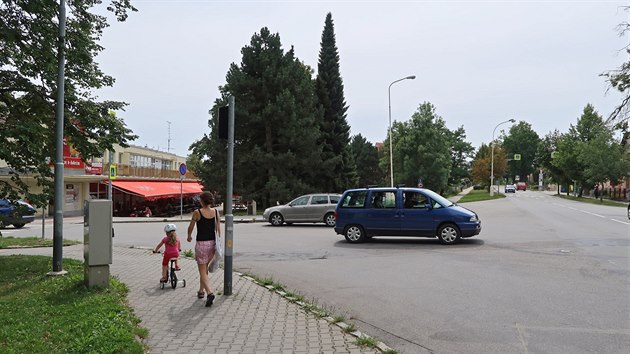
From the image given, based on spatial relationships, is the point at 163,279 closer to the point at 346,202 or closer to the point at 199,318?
the point at 199,318

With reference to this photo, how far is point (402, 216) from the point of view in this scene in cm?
1461

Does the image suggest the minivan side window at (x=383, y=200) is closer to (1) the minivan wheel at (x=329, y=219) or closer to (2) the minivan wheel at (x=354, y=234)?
(2) the minivan wheel at (x=354, y=234)

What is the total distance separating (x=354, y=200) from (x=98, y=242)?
899 centimetres

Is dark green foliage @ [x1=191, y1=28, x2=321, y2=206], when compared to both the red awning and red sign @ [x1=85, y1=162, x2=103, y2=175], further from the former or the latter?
red sign @ [x1=85, y1=162, x2=103, y2=175]

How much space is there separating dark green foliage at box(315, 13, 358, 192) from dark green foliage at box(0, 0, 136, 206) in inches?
1206

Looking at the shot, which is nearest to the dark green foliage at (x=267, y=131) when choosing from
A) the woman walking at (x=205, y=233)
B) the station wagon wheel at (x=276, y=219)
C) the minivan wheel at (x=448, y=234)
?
the station wagon wheel at (x=276, y=219)

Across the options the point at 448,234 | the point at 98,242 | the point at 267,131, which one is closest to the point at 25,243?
the point at 98,242

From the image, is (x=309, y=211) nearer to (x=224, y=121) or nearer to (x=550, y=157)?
(x=224, y=121)

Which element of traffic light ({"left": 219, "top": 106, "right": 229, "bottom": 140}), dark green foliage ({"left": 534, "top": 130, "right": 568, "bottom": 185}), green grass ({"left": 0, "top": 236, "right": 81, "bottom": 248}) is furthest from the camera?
dark green foliage ({"left": 534, "top": 130, "right": 568, "bottom": 185})

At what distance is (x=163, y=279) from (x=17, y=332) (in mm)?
2954

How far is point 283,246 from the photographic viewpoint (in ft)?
48.6

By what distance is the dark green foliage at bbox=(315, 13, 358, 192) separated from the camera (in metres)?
43.3

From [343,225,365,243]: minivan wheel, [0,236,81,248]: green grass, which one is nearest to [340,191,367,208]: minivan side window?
[343,225,365,243]: minivan wheel

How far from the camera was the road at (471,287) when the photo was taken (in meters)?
5.65
